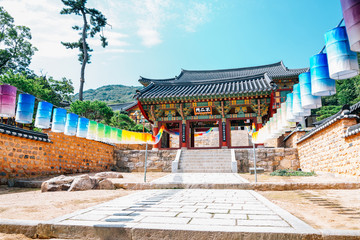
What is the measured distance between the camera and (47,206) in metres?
4.29

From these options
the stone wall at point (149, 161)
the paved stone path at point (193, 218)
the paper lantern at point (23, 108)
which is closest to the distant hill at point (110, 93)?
the stone wall at point (149, 161)

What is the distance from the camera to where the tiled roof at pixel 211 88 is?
14.2 metres

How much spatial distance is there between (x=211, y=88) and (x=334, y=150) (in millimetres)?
9280

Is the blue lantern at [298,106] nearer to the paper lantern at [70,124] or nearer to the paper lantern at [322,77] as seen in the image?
the paper lantern at [322,77]

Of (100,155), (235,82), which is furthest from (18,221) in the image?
(235,82)

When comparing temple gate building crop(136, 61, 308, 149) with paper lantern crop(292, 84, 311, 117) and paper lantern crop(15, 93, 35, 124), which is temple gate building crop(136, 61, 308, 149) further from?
paper lantern crop(15, 93, 35, 124)

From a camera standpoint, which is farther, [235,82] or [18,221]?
[235,82]

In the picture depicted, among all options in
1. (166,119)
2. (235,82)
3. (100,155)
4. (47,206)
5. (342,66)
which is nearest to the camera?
(342,66)

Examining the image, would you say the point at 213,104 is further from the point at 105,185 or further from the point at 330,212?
the point at 330,212

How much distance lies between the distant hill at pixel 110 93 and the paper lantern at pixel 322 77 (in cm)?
7374

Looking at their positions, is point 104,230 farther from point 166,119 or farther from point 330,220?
point 166,119

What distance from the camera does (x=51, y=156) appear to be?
31.0 feet

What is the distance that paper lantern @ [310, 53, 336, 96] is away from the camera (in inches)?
136

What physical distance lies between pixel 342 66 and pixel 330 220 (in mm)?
2143
